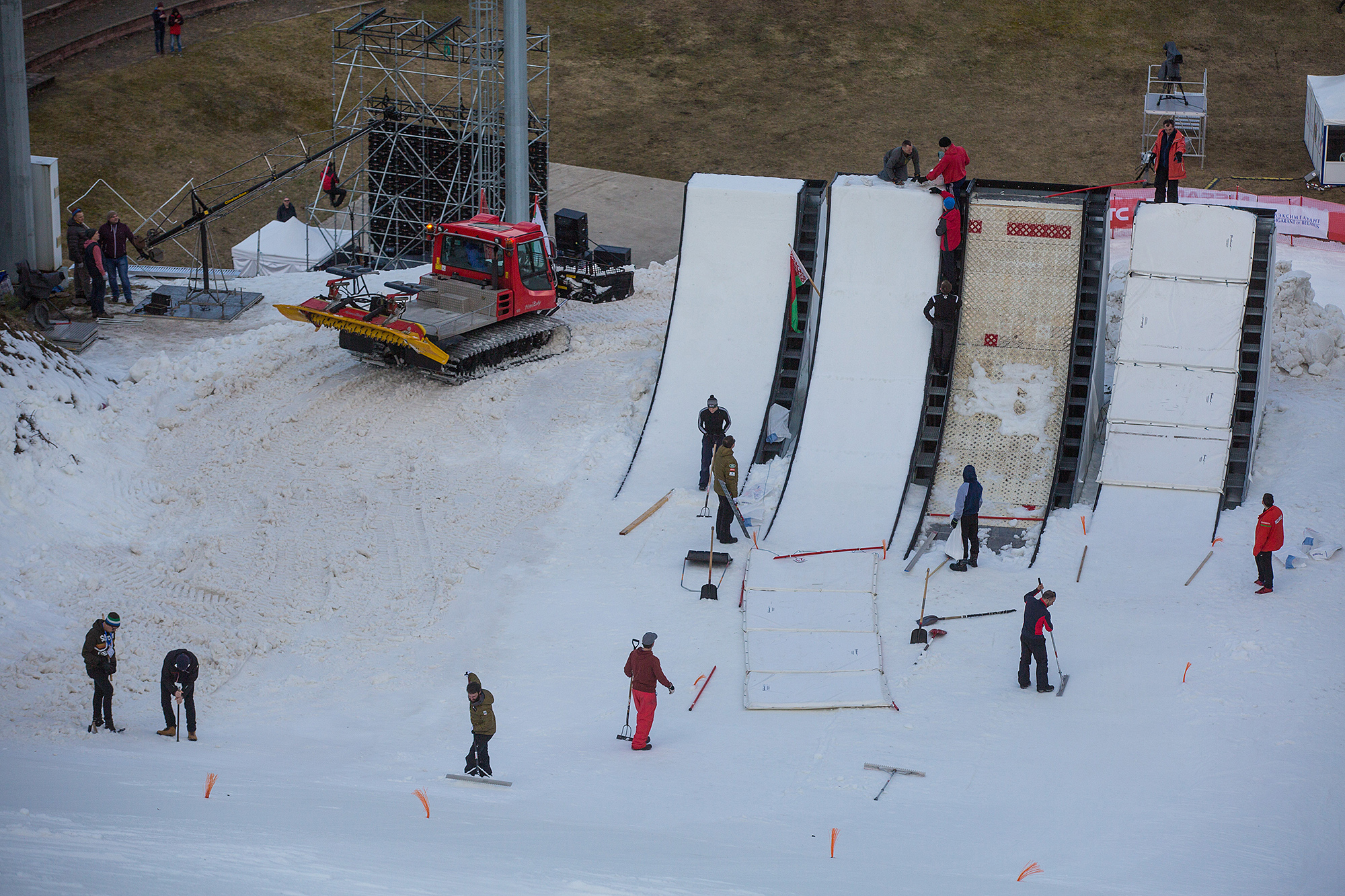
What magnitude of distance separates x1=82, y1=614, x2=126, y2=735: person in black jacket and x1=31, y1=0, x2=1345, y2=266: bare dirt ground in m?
22.6

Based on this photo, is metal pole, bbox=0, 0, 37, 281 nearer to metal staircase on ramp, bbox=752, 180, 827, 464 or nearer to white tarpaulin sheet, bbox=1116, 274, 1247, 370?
metal staircase on ramp, bbox=752, 180, 827, 464

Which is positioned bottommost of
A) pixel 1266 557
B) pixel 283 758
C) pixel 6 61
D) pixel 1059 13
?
pixel 283 758

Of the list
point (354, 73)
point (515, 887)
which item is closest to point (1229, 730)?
point (515, 887)

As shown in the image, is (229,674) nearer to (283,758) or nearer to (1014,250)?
(283,758)

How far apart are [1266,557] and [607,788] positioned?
7106mm

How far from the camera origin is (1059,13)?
3978cm

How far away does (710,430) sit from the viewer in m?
16.5

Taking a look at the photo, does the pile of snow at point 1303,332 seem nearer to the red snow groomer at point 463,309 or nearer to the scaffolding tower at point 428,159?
the red snow groomer at point 463,309

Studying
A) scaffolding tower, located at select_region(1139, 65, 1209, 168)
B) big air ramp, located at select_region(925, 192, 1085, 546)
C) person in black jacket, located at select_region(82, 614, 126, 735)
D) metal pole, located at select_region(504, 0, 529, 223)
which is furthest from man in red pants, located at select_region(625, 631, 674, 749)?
scaffolding tower, located at select_region(1139, 65, 1209, 168)

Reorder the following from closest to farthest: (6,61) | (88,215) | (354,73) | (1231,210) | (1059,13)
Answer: (1231,210) < (6,61) < (88,215) < (354,73) < (1059,13)

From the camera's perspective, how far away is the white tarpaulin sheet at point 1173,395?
16.5 m

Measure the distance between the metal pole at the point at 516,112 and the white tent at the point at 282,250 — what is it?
4.72 meters

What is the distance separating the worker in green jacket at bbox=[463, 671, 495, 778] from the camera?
10.9m

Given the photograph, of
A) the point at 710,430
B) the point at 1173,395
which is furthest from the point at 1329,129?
the point at 710,430
